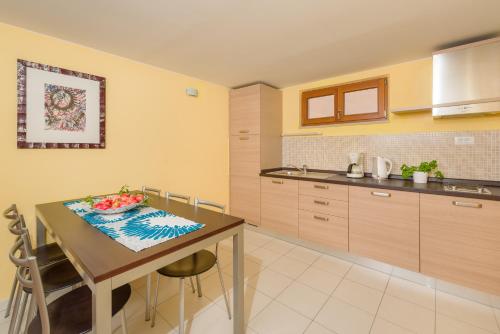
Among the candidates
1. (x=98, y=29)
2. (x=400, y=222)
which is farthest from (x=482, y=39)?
(x=98, y=29)

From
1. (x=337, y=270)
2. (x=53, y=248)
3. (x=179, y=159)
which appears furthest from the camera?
(x=179, y=159)

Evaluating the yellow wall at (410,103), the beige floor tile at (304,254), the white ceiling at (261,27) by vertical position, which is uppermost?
the white ceiling at (261,27)

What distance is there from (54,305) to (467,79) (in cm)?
321

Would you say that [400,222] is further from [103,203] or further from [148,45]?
[148,45]

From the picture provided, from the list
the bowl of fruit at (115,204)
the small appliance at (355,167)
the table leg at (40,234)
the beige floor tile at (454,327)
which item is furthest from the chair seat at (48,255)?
the small appliance at (355,167)

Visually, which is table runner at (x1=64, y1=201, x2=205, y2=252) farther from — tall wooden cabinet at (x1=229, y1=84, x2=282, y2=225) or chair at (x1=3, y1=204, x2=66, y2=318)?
tall wooden cabinet at (x1=229, y1=84, x2=282, y2=225)

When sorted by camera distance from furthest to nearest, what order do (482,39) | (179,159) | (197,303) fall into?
(179,159) < (482,39) < (197,303)

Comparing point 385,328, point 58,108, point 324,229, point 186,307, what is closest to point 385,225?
point 324,229

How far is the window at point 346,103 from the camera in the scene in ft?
8.54

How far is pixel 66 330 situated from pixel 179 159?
2.02 meters

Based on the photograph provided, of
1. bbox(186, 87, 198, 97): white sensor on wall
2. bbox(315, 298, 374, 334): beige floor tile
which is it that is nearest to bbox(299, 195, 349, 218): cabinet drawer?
bbox(315, 298, 374, 334): beige floor tile

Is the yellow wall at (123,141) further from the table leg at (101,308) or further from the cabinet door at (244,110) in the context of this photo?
the table leg at (101,308)

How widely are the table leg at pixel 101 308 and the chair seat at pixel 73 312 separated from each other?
9.7 inches

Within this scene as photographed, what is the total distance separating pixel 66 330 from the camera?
3.10ft
